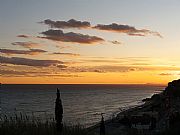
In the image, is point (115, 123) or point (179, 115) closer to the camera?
point (179, 115)

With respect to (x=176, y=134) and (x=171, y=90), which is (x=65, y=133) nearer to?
(x=176, y=134)

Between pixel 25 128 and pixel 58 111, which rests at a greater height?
pixel 58 111

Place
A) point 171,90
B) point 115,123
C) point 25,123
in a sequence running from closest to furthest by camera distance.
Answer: point 25,123, point 115,123, point 171,90

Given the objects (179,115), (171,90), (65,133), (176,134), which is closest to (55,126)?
(65,133)

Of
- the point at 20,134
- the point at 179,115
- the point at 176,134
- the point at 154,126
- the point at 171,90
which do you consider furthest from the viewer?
the point at 171,90

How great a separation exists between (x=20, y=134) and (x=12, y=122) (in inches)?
48.5

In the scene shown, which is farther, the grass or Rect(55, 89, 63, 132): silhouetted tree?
the grass

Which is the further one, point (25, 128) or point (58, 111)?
point (25, 128)

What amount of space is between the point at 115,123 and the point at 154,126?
Result: 13321mm

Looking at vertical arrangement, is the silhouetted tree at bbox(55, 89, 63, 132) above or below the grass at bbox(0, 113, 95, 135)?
above

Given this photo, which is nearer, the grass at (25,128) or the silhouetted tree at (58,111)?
the silhouetted tree at (58,111)

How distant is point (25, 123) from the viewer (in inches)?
693

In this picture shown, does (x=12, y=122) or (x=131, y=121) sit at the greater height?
(x=12, y=122)

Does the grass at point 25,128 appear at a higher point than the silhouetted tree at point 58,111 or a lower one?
lower
